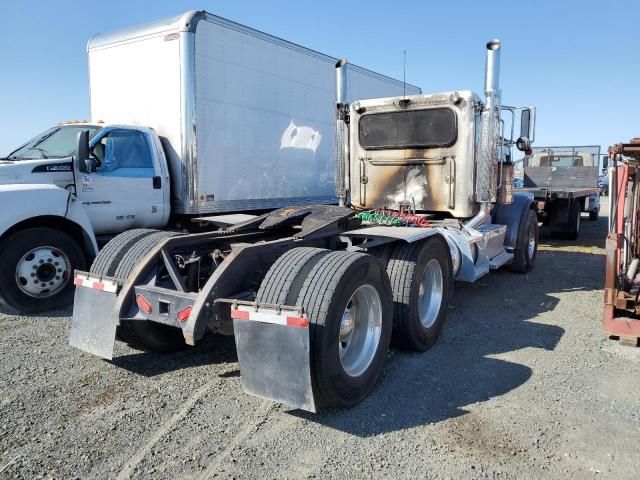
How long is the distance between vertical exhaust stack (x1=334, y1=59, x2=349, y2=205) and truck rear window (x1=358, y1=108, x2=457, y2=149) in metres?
0.29

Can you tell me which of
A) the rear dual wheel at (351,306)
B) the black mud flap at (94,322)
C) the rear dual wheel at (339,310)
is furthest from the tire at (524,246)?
the black mud flap at (94,322)

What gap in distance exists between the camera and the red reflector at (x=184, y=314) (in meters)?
3.52

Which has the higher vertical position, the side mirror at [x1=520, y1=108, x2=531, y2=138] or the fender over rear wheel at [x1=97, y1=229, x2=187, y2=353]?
the side mirror at [x1=520, y1=108, x2=531, y2=138]

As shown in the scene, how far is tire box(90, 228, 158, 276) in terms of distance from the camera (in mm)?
4180

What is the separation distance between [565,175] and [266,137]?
406 inches

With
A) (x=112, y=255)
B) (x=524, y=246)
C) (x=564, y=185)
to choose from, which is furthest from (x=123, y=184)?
(x=564, y=185)

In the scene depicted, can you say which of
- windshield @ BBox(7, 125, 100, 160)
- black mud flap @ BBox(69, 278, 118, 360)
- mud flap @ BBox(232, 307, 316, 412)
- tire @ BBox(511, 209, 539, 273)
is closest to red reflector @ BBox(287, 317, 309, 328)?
mud flap @ BBox(232, 307, 316, 412)

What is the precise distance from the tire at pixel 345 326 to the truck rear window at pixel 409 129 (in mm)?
3313

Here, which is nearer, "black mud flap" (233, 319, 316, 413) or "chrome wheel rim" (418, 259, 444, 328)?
"black mud flap" (233, 319, 316, 413)

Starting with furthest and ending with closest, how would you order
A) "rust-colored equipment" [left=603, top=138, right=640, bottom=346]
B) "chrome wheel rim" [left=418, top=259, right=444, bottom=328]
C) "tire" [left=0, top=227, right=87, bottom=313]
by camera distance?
"tire" [left=0, top=227, right=87, bottom=313] < "chrome wheel rim" [left=418, top=259, right=444, bottom=328] < "rust-colored equipment" [left=603, top=138, right=640, bottom=346]

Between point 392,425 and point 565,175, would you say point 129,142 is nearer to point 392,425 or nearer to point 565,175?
point 392,425

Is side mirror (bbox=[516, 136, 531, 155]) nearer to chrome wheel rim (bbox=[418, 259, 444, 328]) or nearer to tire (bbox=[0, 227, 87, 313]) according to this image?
chrome wheel rim (bbox=[418, 259, 444, 328])

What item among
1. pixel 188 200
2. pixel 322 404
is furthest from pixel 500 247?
pixel 322 404

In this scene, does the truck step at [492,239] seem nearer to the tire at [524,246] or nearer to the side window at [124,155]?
the tire at [524,246]
